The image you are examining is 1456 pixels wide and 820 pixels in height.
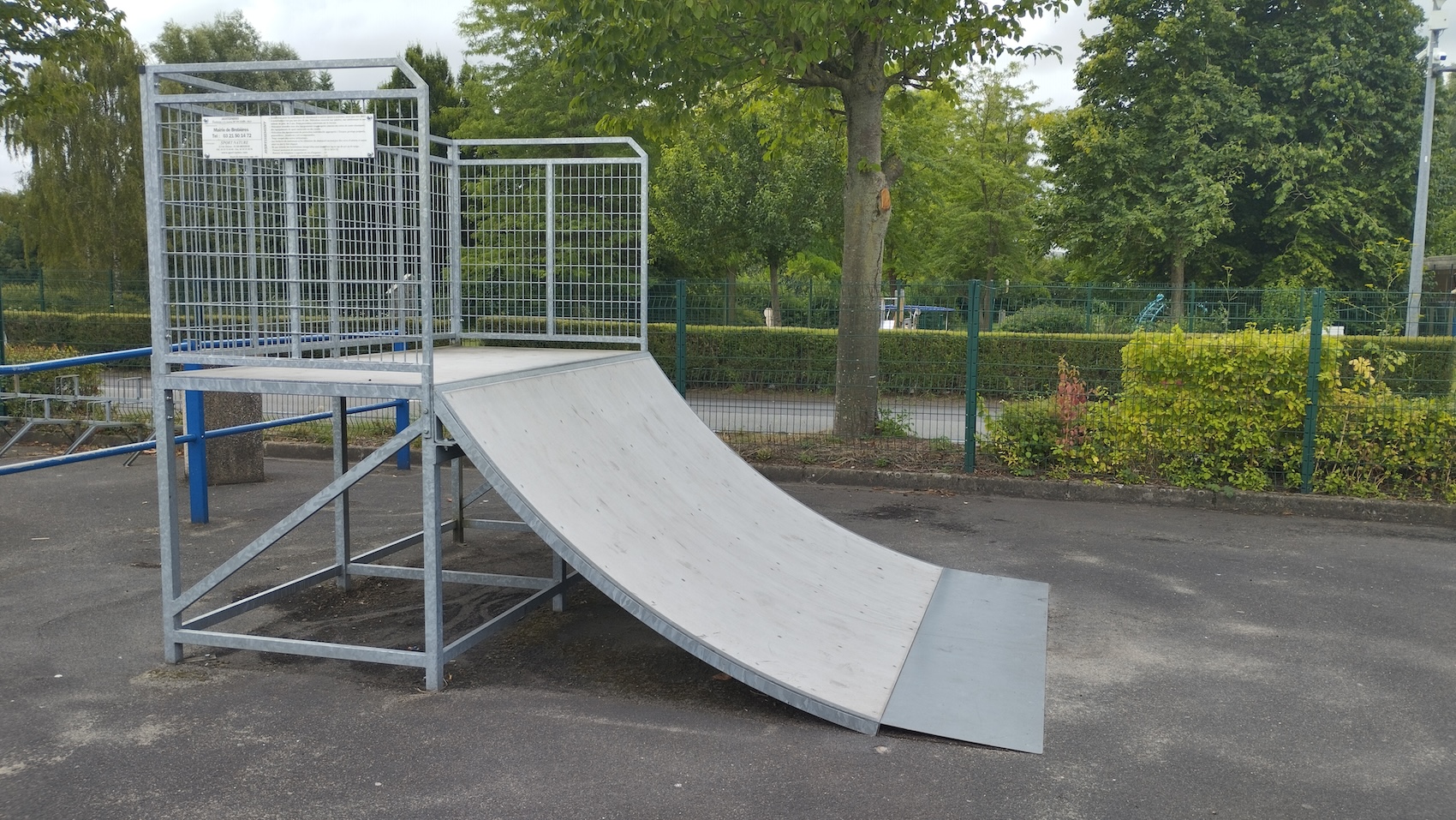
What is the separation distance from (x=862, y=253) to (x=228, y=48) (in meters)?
39.6

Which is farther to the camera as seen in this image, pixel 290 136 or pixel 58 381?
pixel 58 381

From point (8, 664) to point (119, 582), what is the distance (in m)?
1.54

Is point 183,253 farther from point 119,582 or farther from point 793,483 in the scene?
point 793,483

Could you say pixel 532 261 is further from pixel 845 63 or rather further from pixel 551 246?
pixel 845 63

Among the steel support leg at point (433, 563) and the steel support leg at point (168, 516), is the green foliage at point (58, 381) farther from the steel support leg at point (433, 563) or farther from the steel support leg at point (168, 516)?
the steel support leg at point (433, 563)

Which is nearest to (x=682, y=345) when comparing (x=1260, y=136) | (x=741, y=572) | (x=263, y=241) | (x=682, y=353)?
(x=682, y=353)

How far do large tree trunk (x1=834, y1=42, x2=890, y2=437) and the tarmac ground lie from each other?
408 cm

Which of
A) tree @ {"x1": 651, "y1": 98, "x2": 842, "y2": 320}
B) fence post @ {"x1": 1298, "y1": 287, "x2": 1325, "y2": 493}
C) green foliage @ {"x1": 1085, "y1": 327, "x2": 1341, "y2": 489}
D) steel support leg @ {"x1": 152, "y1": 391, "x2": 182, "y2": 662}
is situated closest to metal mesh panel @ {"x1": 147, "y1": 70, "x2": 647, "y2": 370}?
steel support leg @ {"x1": 152, "y1": 391, "x2": 182, "y2": 662}

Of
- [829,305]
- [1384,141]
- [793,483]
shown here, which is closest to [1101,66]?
[1384,141]

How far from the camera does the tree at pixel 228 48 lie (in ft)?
128

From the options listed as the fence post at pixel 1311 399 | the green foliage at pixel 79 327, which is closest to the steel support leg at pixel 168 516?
the fence post at pixel 1311 399

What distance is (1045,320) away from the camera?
1241 centimetres

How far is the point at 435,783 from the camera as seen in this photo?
12.8 feet

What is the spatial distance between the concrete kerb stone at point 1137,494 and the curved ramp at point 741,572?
11.2 feet
